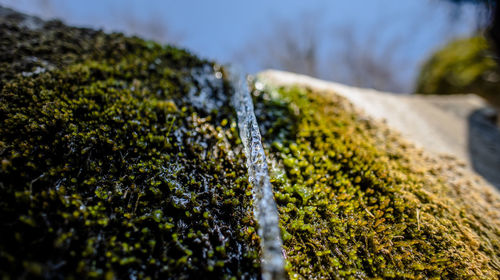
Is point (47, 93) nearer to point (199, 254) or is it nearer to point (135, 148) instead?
point (135, 148)

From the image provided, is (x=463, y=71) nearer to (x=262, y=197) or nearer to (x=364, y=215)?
(x=364, y=215)

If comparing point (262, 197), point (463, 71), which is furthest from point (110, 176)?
point (463, 71)

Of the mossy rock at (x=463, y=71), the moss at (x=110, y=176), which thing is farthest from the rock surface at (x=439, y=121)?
the moss at (x=110, y=176)

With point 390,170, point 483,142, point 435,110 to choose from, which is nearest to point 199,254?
point 390,170

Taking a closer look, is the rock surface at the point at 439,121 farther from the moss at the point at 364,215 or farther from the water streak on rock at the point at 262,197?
the water streak on rock at the point at 262,197

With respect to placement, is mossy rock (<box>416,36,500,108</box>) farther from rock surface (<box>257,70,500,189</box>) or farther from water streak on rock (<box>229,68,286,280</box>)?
water streak on rock (<box>229,68,286,280</box>)
